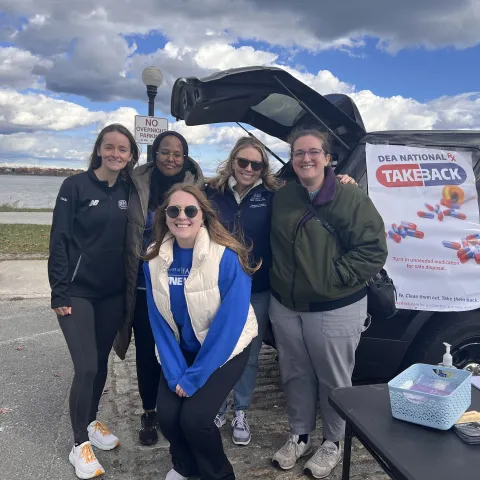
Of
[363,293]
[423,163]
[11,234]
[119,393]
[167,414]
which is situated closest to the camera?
[167,414]

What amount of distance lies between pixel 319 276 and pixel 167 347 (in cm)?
93

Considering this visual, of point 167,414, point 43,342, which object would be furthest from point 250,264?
point 43,342

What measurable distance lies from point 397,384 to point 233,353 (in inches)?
36.1

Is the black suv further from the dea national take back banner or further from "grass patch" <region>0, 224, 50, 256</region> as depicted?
"grass patch" <region>0, 224, 50, 256</region>

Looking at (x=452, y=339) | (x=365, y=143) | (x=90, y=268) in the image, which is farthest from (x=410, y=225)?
(x=90, y=268)

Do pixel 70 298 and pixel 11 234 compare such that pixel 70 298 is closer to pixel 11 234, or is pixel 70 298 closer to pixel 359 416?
pixel 359 416

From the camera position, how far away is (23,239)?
1093 cm

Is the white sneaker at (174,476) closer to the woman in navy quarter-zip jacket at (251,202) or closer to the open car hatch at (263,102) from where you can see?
the woman in navy quarter-zip jacket at (251,202)

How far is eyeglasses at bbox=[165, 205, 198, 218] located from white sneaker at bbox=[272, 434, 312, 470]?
1544 mm

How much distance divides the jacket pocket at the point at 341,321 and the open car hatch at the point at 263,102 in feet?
4.18

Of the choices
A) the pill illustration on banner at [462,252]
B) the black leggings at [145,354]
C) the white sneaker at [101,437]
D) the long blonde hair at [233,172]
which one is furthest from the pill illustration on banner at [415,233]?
the white sneaker at [101,437]

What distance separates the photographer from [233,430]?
10.7 feet

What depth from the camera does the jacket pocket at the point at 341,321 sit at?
8.86 feet

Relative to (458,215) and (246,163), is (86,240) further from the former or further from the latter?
(458,215)
